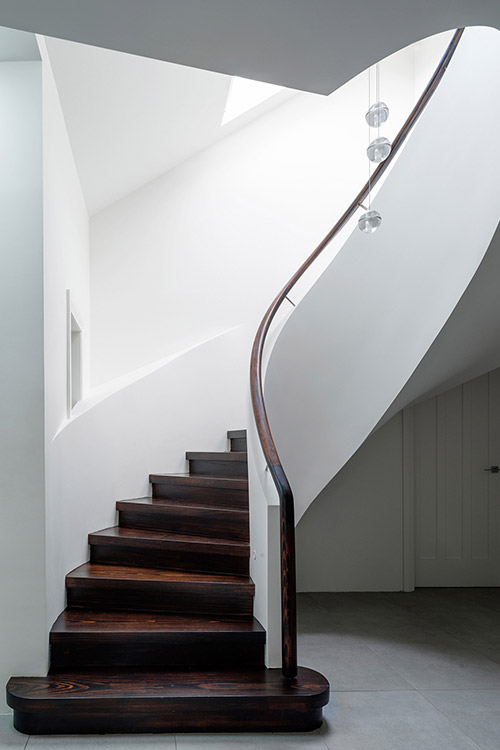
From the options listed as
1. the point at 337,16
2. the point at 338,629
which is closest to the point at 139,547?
the point at 338,629

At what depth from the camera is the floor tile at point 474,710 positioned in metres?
2.95

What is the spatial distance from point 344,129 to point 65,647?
5048 mm

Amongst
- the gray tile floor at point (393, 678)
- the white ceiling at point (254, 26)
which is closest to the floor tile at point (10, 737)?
the gray tile floor at point (393, 678)

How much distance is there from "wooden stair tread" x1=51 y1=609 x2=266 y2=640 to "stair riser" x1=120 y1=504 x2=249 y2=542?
0.67 m

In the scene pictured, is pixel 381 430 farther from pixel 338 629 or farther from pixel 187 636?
pixel 187 636

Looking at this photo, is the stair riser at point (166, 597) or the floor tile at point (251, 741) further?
the stair riser at point (166, 597)

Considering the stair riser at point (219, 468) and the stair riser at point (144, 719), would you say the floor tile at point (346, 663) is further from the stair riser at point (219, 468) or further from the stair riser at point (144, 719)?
the stair riser at point (219, 468)

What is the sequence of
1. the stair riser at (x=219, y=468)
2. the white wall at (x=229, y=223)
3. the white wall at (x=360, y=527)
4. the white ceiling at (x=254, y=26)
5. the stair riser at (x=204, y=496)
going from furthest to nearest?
the white wall at (x=229, y=223) < the white wall at (x=360, y=527) < the stair riser at (x=219, y=468) < the stair riser at (x=204, y=496) < the white ceiling at (x=254, y=26)

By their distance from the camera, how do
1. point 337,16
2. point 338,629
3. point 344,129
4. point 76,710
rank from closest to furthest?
point 337,16 → point 76,710 → point 338,629 → point 344,129

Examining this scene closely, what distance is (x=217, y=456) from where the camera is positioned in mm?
4945

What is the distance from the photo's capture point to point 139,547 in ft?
13.4

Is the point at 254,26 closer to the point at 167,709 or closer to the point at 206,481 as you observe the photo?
the point at 167,709

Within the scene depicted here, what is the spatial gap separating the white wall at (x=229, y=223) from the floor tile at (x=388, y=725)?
A: 3.42 m

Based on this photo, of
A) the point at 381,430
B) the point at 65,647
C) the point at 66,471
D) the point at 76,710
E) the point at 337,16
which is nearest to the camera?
the point at 337,16
